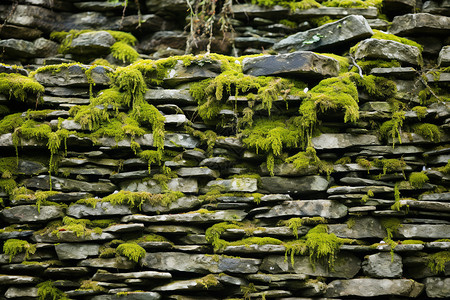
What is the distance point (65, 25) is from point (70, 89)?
3026mm

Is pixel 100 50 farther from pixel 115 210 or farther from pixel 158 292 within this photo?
pixel 158 292

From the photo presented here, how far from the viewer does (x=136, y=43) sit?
922 centimetres

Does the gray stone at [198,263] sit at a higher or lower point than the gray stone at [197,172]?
lower

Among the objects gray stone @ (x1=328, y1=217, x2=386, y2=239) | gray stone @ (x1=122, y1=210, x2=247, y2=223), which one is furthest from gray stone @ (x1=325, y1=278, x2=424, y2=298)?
gray stone @ (x1=122, y1=210, x2=247, y2=223)

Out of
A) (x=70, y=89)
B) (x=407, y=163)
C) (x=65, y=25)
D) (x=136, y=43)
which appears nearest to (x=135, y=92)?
(x=70, y=89)

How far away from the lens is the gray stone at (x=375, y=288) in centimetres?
563

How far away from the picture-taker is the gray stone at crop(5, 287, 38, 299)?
5.86m

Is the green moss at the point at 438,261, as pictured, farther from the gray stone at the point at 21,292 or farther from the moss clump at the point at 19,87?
the moss clump at the point at 19,87

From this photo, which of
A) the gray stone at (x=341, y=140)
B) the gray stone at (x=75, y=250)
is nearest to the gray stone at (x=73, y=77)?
the gray stone at (x=75, y=250)

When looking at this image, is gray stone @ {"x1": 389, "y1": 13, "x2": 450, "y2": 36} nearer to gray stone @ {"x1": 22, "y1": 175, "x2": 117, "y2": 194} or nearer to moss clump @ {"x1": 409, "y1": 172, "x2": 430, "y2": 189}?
moss clump @ {"x1": 409, "y1": 172, "x2": 430, "y2": 189}

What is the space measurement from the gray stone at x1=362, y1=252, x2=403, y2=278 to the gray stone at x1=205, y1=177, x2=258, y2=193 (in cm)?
202

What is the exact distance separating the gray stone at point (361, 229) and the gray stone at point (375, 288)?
64cm

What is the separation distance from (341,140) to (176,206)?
2884mm

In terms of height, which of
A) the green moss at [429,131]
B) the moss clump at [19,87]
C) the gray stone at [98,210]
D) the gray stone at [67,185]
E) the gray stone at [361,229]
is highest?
the moss clump at [19,87]
